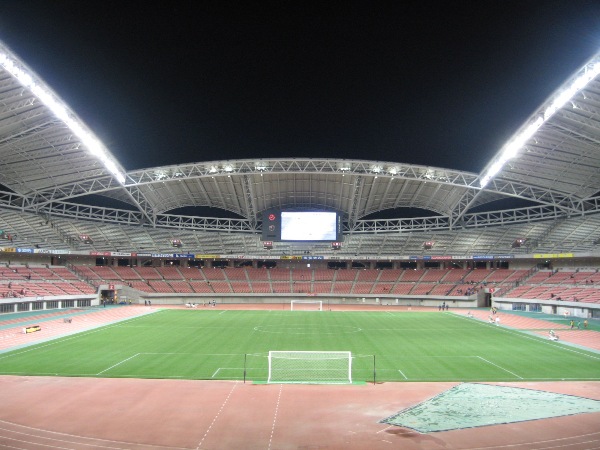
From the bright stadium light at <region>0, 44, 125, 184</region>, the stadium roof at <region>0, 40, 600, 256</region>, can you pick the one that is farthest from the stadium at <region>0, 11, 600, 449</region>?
the stadium roof at <region>0, 40, 600, 256</region>

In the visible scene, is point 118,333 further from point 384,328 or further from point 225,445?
point 225,445

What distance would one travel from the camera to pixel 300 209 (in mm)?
65750

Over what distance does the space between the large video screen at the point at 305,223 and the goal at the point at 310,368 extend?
38.0m

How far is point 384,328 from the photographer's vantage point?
137 feet

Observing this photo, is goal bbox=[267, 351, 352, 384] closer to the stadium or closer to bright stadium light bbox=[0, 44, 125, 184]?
the stadium

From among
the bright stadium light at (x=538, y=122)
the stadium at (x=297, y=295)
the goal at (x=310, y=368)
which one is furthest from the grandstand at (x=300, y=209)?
the goal at (x=310, y=368)

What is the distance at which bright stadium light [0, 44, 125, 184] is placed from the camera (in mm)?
27219

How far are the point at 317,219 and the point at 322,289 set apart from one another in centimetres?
1614

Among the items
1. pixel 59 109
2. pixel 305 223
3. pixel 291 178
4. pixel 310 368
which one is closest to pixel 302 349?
pixel 310 368

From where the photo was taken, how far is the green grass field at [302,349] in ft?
74.3

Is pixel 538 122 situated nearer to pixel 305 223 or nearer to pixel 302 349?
pixel 302 349

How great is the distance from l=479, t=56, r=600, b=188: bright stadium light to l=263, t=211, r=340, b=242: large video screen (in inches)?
853

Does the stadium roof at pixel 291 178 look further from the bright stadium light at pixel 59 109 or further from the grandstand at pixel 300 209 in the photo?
the grandstand at pixel 300 209

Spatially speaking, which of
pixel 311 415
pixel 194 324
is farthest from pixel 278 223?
pixel 311 415
